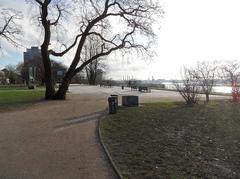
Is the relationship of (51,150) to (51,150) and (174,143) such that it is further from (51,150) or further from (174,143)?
(174,143)

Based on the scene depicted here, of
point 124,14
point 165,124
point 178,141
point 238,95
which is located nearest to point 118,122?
point 165,124

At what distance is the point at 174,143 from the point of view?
10969 millimetres

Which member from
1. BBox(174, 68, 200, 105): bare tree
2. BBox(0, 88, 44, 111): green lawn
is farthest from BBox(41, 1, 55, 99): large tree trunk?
BBox(174, 68, 200, 105): bare tree

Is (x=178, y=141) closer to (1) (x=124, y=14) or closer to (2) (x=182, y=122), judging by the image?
(2) (x=182, y=122)

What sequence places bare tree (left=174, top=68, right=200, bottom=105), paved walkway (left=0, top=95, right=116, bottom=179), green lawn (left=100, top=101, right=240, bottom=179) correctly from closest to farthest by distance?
paved walkway (left=0, top=95, right=116, bottom=179)
green lawn (left=100, top=101, right=240, bottom=179)
bare tree (left=174, top=68, right=200, bottom=105)

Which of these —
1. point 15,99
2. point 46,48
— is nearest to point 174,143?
point 46,48

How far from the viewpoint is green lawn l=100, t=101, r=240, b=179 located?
26.8 ft

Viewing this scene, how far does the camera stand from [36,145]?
33.9 feet

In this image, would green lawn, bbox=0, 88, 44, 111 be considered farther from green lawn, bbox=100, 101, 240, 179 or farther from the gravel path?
green lawn, bbox=100, 101, 240, 179

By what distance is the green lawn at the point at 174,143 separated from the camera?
26.8 feet

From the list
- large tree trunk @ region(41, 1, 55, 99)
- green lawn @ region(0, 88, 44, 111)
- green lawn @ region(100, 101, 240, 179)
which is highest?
large tree trunk @ region(41, 1, 55, 99)

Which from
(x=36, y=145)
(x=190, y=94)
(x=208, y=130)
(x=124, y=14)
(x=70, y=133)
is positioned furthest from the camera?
(x=124, y=14)

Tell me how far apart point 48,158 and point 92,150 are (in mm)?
1381

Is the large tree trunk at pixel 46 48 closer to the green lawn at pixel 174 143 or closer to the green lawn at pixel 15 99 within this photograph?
the green lawn at pixel 15 99
